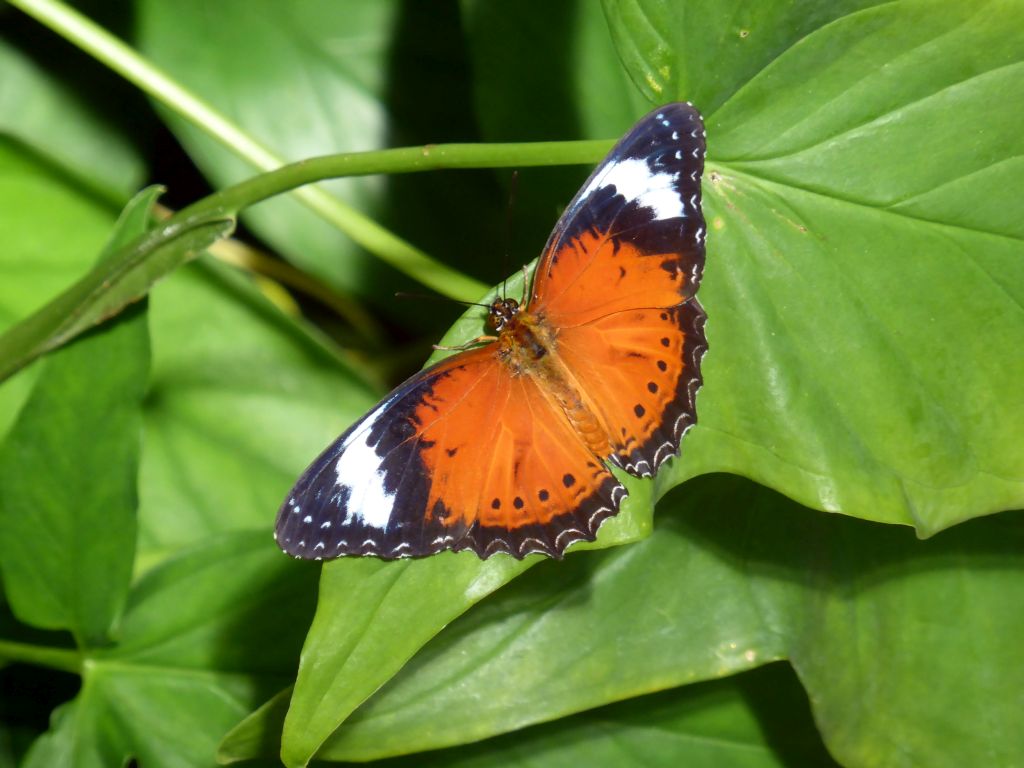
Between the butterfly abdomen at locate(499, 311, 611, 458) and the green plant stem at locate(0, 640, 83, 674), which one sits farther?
the green plant stem at locate(0, 640, 83, 674)

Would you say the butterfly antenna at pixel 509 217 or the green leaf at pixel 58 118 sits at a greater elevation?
the green leaf at pixel 58 118

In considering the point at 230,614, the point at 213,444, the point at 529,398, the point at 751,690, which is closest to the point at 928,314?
the point at 529,398

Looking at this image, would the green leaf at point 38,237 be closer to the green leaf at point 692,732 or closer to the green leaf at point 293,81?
the green leaf at point 293,81

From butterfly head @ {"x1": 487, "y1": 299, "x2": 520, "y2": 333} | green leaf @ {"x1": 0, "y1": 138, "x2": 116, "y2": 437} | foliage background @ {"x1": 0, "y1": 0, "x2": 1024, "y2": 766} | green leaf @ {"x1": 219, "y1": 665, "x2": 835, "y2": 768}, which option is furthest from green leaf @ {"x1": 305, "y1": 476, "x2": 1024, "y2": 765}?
green leaf @ {"x1": 0, "y1": 138, "x2": 116, "y2": 437}

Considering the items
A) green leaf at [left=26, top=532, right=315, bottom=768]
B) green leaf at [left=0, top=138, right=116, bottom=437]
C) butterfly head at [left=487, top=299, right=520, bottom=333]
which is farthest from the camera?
green leaf at [left=0, top=138, right=116, bottom=437]

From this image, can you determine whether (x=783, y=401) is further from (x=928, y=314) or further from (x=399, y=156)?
(x=399, y=156)

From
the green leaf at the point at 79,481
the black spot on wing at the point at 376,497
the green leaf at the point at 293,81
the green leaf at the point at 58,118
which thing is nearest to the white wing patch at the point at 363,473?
the black spot on wing at the point at 376,497

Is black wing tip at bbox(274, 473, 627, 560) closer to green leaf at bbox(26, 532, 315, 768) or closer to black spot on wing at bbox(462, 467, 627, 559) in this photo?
black spot on wing at bbox(462, 467, 627, 559)
